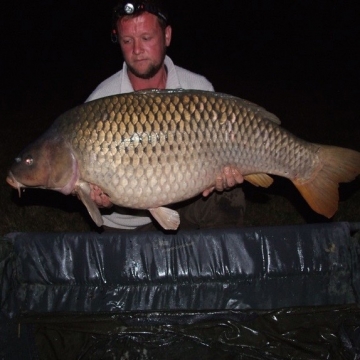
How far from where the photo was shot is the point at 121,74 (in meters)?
2.60

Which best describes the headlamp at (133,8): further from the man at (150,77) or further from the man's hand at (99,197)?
the man's hand at (99,197)

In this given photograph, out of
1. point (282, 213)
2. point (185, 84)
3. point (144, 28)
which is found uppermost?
point (144, 28)

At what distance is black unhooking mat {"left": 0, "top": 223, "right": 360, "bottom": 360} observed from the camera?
222 cm

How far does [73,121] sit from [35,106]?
4.71m

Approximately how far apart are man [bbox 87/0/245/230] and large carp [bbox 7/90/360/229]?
0.19 metres

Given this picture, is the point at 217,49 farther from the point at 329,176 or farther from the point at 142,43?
the point at 329,176

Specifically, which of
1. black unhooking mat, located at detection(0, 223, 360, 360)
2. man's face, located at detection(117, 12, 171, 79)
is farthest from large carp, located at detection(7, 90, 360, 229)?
man's face, located at detection(117, 12, 171, 79)

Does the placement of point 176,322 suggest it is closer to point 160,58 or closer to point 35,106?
point 160,58

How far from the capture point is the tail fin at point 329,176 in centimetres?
206

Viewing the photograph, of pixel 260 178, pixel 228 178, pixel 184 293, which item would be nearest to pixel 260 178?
pixel 260 178

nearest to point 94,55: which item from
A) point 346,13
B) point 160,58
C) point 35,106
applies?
point 35,106

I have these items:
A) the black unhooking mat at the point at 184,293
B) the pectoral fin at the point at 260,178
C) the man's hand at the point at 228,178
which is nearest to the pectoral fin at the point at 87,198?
the black unhooking mat at the point at 184,293


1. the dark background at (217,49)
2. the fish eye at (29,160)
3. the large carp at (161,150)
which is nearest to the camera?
the large carp at (161,150)

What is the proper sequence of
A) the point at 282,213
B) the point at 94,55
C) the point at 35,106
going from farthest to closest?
the point at 94,55, the point at 35,106, the point at 282,213
